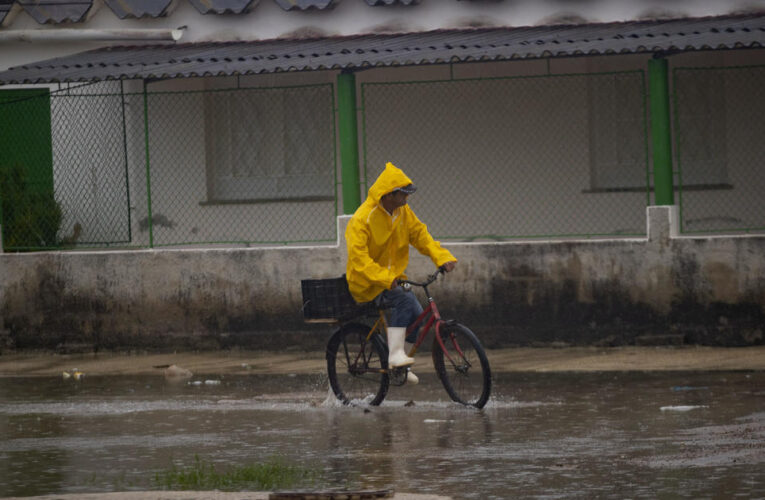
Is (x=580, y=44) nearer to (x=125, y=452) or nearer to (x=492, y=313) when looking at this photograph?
(x=492, y=313)

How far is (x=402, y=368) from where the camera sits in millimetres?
11039

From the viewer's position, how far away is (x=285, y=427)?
1027 cm

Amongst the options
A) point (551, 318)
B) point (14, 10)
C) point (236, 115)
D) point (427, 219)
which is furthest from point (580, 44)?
point (14, 10)

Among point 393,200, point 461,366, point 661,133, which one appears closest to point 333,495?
point 461,366

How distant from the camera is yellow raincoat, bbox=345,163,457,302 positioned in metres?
10.8

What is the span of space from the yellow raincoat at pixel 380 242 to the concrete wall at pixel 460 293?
150 inches

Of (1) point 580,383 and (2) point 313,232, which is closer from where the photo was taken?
(1) point 580,383

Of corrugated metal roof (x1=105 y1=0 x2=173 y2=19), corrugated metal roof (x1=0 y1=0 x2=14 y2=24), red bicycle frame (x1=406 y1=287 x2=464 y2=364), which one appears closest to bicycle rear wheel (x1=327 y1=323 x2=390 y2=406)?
red bicycle frame (x1=406 y1=287 x2=464 y2=364)

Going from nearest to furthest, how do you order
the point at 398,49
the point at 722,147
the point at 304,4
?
1. the point at 398,49
2. the point at 304,4
3. the point at 722,147

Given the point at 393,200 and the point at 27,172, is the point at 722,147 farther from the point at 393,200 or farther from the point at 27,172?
the point at 27,172

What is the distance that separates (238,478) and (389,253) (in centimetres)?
342

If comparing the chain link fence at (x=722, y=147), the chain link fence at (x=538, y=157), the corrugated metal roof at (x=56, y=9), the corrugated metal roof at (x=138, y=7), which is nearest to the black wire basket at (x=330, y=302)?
the chain link fence at (x=538, y=157)

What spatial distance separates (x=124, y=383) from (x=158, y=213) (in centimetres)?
568

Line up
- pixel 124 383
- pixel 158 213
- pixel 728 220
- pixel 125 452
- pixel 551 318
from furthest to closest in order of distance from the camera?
pixel 158 213, pixel 728 220, pixel 551 318, pixel 124 383, pixel 125 452
